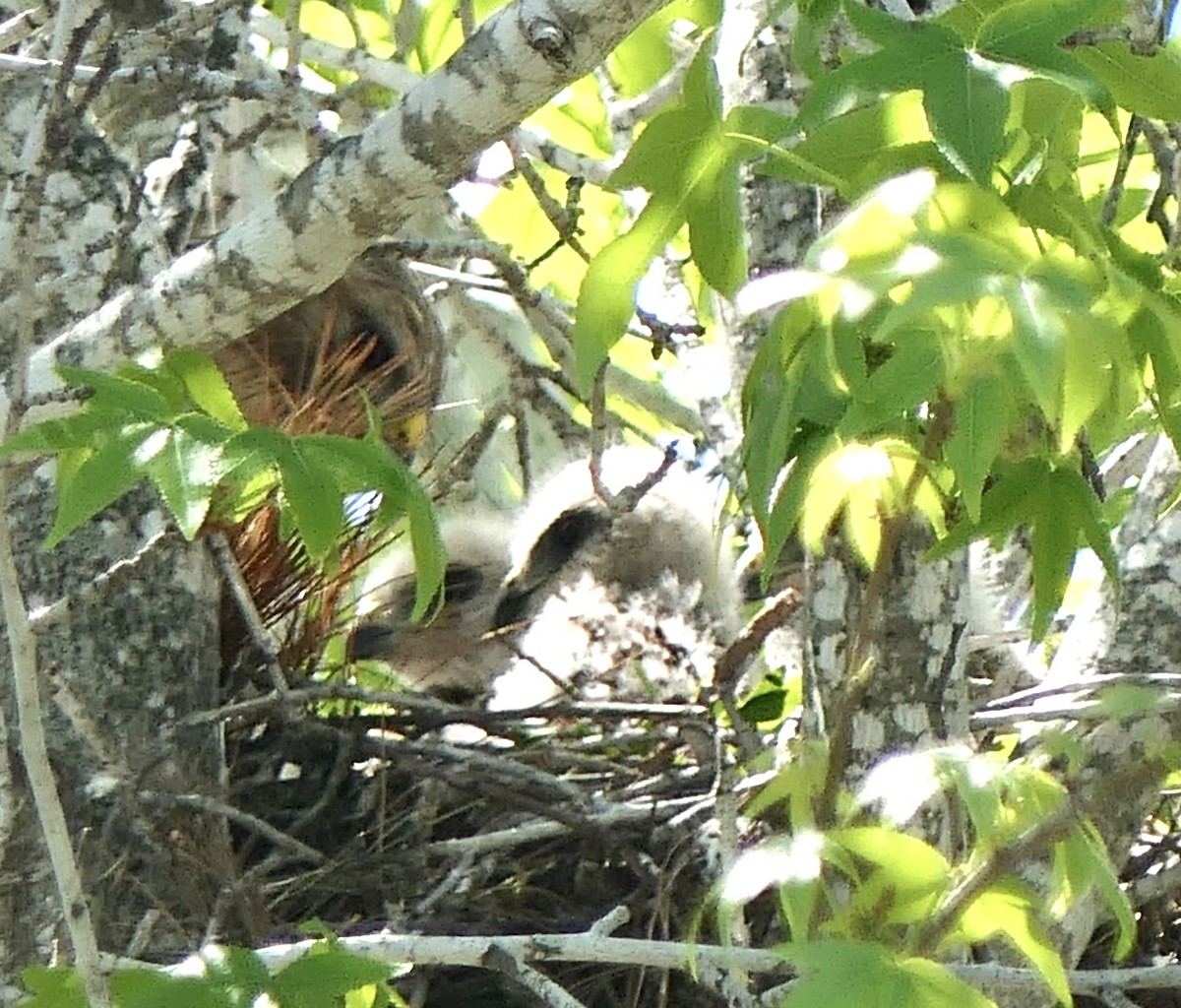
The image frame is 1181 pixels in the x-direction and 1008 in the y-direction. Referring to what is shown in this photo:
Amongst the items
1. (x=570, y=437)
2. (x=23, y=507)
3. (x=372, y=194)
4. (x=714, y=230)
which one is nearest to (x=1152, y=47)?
(x=714, y=230)

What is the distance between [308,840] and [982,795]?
118cm

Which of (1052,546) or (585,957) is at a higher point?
(1052,546)

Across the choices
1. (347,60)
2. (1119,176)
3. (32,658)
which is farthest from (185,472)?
(347,60)

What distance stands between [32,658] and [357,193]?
1.34 ft

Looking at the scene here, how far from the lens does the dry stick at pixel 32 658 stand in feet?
3.87

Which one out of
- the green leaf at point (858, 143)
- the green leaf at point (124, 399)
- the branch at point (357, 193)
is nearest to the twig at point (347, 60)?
the branch at point (357, 193)

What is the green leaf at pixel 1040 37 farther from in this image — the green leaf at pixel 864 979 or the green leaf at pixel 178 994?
the green leaf at pixel 178 994

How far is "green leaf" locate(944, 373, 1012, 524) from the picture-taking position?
3.14 ft

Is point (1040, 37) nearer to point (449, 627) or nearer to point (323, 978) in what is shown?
point (323, 978)

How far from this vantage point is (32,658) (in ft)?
4.06

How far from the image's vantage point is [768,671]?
248 centimetres

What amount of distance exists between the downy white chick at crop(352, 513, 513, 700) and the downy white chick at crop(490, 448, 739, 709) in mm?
40

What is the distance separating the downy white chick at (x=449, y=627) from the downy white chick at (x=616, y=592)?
0.13 feet

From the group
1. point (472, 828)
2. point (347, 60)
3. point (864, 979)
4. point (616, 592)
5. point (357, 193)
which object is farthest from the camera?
point (616, 592)
